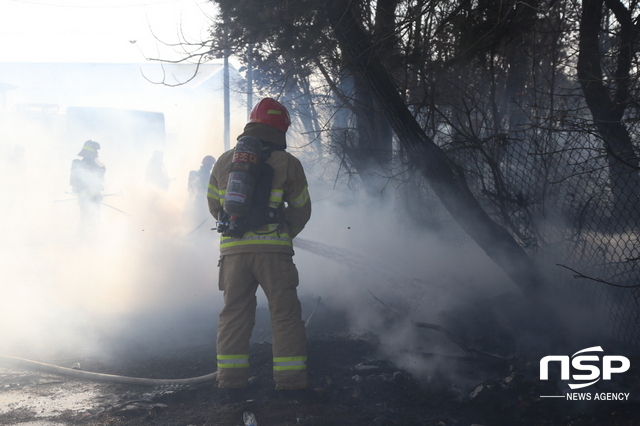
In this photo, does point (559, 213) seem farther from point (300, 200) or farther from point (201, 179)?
point (201, 179)

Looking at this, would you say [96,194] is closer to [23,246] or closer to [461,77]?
[23,246]

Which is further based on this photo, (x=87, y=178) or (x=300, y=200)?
(x=87, y=178)

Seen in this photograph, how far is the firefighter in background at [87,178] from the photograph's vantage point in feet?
35.6

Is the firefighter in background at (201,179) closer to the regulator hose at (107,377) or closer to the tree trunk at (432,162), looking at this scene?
the tree trunk at (432,162)

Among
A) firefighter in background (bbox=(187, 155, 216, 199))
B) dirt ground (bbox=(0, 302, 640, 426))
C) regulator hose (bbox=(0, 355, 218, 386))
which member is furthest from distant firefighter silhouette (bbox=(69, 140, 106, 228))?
regulator hose (bbox=(0, 355, 218, 386))

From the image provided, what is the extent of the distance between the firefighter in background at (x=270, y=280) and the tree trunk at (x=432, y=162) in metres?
1.35

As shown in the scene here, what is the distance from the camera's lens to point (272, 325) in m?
3.85

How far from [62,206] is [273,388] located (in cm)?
1347

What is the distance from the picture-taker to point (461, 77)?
21.9 feet

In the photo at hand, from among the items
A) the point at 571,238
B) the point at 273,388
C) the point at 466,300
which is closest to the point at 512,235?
the point at 571,238

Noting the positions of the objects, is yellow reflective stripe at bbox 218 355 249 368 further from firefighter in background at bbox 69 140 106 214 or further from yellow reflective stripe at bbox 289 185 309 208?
firefighter in background at bbox 69 140 106 214

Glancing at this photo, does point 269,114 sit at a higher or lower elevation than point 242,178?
higher

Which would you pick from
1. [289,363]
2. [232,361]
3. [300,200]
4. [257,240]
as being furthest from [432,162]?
[232,361]

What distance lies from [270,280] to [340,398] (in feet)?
3.20
